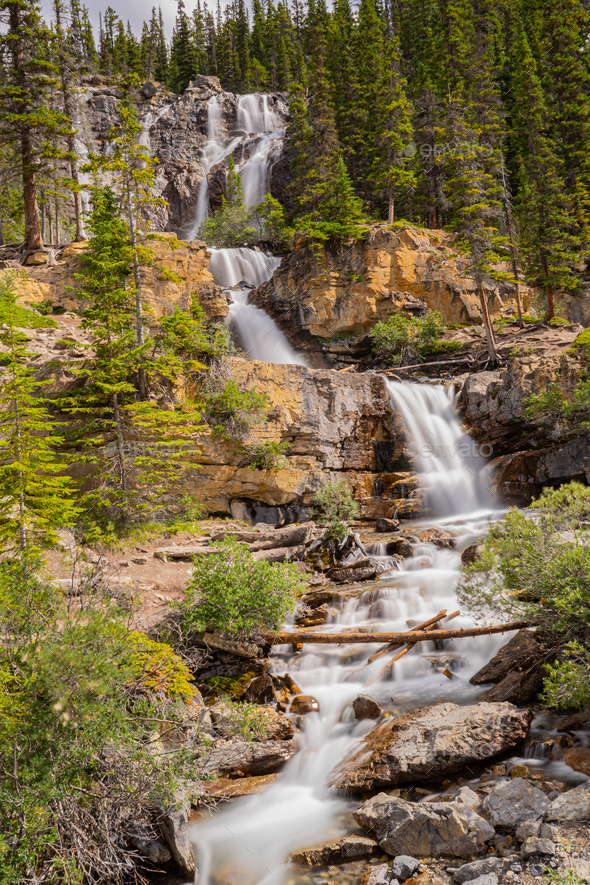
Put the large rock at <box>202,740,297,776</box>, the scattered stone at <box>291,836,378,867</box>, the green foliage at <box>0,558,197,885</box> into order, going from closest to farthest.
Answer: the green foliage at <box>0,558,197,885</box>, the scattered stone at <box>291,836,378,867</box>, the large rock at <box>202,740,297,776</box>

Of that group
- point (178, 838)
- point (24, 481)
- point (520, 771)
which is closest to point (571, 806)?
point (520, 771)

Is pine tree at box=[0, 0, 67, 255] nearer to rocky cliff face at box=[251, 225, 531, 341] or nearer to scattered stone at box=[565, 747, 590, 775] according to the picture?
rocky cliff face at box=[251, 225, 531, 341]

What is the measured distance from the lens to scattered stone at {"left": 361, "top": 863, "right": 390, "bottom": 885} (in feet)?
17.6

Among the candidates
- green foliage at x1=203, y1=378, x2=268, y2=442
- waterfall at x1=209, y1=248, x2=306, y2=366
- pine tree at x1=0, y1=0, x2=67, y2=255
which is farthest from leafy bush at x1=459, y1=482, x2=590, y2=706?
pine tree at x1=0, y1=0, x2=67, y2=255

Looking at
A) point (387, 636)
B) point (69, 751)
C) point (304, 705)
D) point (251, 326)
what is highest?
point (251, 326)

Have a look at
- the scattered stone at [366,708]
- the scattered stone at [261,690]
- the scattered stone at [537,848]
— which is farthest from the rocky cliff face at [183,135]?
the scattered stone at [537,848]

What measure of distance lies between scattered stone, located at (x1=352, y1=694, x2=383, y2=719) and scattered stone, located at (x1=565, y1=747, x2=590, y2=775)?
298 centimetres

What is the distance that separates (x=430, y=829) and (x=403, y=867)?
476mm

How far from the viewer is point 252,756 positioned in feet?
25.4

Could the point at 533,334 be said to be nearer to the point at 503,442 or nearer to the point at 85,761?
the point at 503,442

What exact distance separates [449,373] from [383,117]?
17.3m

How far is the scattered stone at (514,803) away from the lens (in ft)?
18.2

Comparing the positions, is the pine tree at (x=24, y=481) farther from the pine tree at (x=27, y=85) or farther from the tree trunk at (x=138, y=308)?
the pine tree at (x=27, y=85)

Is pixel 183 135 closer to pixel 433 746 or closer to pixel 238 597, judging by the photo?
pixel 238 597
